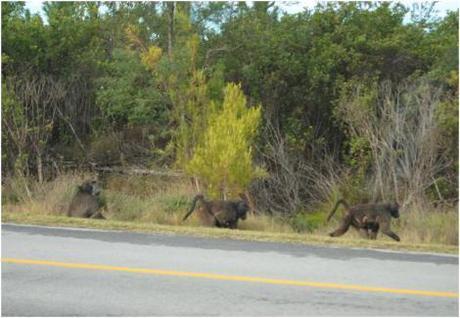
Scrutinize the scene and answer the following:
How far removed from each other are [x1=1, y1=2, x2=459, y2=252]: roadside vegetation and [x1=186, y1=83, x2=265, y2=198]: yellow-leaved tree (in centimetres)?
3

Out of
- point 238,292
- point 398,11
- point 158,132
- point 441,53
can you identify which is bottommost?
point 238,292

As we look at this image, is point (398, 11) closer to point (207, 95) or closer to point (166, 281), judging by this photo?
point (207, 95)

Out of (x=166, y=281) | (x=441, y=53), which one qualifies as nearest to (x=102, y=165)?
(x=441, y=53)

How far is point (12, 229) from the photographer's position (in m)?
10.6

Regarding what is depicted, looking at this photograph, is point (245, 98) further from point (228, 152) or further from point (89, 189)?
point (89, 189)

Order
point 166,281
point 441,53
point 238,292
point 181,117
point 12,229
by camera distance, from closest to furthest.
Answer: point 238,292 < point 166,281 < point 12,229 < point 181,117 < point 441,53

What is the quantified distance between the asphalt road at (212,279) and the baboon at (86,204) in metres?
3.46

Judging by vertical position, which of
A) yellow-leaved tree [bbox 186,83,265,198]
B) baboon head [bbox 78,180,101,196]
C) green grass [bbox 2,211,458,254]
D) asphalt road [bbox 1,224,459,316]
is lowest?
asphalt road [bbox 1,224,459,316]

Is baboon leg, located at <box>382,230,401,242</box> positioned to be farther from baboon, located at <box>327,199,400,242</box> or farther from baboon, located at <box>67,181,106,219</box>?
baboon, located at <box>67,181,106,219</box>

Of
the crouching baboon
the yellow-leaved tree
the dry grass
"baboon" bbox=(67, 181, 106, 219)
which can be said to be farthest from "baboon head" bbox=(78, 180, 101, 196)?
the crouching baboon

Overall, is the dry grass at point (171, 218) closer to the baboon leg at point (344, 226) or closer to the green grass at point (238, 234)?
the green grass at point (238, 234)

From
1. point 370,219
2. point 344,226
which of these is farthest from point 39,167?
point 370,219

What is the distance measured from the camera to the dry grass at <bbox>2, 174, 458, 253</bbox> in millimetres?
10266

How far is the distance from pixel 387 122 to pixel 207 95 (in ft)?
14.6
